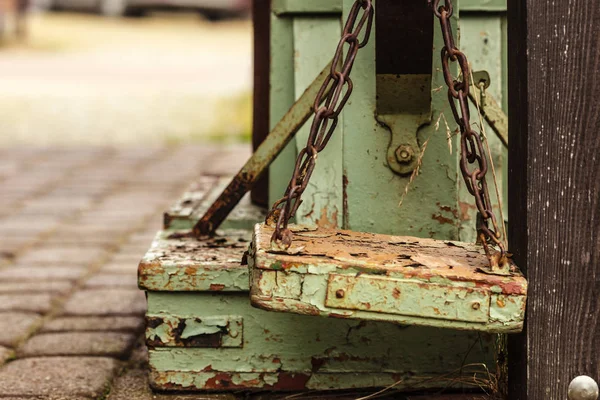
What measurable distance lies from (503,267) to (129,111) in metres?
6.88

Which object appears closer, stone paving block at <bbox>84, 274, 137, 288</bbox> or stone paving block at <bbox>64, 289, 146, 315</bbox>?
stone paving block at <bbox>64, 289, 146, 315</bbox>

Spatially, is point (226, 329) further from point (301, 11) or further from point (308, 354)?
point (301, 11)

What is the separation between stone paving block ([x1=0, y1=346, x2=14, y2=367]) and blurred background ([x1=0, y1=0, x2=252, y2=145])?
445 centimetres

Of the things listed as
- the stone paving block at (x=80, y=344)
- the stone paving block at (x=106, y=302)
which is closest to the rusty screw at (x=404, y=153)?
the stone paving block at (x=80, y=344)

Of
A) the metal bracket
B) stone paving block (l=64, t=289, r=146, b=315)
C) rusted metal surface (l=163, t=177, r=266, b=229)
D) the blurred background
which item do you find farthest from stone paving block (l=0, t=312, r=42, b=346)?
the blurred background

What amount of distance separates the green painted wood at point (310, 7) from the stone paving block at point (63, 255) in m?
1.51

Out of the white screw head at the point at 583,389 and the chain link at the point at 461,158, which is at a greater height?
the chain link at the point at 461,158

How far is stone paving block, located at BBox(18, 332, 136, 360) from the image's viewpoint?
7.82ft

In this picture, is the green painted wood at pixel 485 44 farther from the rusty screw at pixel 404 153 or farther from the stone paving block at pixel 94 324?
the stone paving block at pixel 94 324

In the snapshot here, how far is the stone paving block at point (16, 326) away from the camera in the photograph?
2510 mm

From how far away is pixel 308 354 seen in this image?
1995 millimetres

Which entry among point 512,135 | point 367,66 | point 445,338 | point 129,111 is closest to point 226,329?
point 445,338

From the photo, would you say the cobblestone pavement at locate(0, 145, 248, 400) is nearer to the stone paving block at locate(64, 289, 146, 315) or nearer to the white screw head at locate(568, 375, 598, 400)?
the stone paving block at locate(64, 289, 146, 315)

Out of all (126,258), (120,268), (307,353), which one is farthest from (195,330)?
(126,258)
